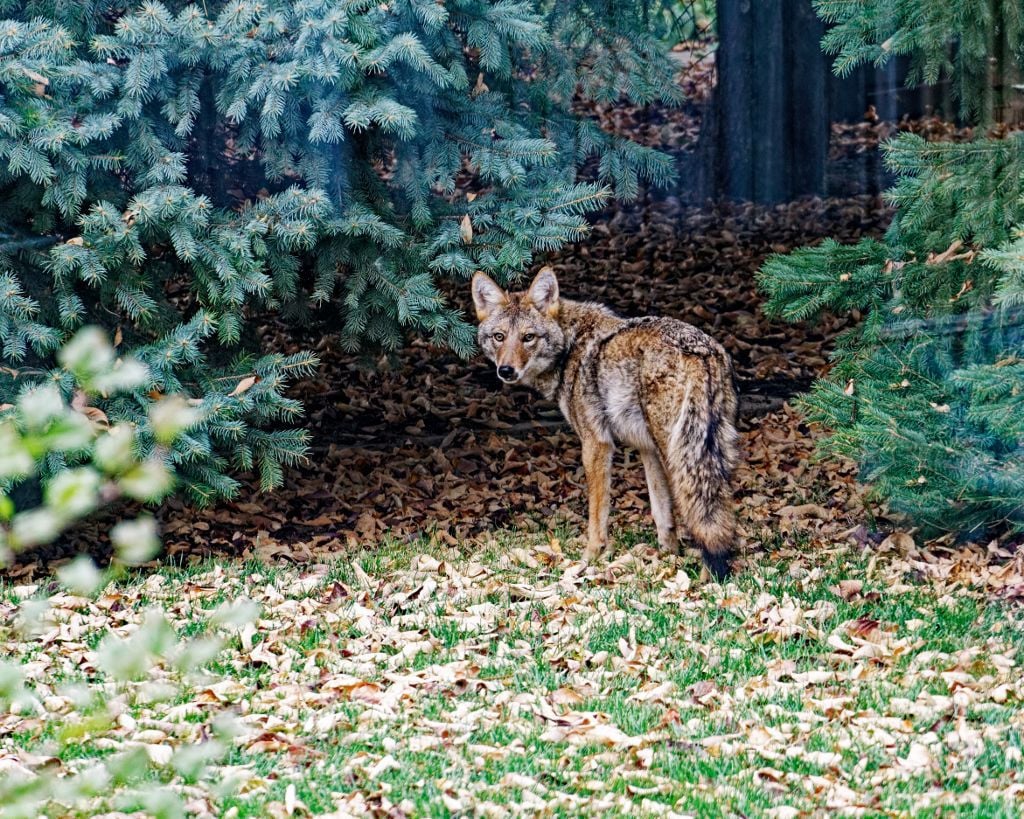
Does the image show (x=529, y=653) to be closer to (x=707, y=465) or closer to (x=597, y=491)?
(x=707, y=465)

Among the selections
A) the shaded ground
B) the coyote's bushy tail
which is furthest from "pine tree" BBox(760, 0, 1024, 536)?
the shaded ground

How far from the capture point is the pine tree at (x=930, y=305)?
6301mm

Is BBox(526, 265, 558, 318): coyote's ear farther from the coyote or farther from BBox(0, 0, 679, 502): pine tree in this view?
BBox(0, 0, 679, 502): pine tree

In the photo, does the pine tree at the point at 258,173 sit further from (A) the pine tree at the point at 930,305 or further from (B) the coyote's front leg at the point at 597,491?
(A) the pine tree at the point at 930,305

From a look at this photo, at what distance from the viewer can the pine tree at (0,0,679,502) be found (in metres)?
6.43

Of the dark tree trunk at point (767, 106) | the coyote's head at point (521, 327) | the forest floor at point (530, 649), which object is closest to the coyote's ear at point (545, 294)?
the coyote's head at point (521, 327)

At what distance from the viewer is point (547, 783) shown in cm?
417

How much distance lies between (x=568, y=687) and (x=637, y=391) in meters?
2.14

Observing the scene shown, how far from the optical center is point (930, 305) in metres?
6.78

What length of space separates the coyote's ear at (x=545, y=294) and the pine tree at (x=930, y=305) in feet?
4.28

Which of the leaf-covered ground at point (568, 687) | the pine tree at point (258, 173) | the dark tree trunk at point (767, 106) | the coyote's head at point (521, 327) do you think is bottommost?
the leaf-covered ground at point (568, 687)

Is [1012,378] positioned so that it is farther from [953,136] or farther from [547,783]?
[953,136]

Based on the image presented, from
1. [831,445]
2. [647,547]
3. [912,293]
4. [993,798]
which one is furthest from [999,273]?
[993,798]

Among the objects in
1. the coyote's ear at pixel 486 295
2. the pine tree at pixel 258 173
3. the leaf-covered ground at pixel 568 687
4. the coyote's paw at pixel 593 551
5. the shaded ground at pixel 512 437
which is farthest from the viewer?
the shaded ground at pixel 512 437
